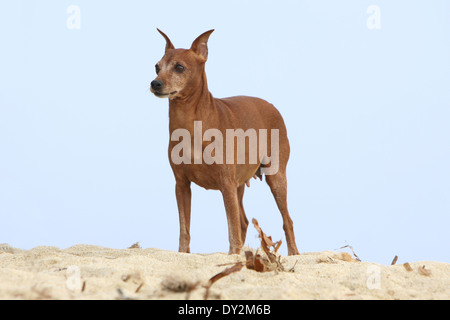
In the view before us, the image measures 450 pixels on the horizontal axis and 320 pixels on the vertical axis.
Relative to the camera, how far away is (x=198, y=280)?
12.8 feet

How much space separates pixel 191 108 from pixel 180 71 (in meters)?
0.40

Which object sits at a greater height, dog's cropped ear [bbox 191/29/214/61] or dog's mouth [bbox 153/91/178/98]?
dog's cropped ear [bbox 191/29/214/61]

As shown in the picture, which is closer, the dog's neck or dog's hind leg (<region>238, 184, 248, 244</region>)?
the dog's neck

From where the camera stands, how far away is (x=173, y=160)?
20.4 feet

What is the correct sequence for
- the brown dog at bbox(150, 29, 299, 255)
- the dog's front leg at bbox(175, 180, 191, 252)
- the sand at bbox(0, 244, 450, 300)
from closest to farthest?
the sand at bbox(0, 244, 450, 300), the brown dog at bbox(150, 29, 299, 255), the dog's front leg at bbox(175, 180, 191, 252)

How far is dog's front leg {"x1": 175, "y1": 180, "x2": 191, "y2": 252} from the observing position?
20.7 feet

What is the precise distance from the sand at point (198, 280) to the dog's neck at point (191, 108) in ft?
4.30

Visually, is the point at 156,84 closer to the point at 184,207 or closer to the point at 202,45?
the point at 202,45

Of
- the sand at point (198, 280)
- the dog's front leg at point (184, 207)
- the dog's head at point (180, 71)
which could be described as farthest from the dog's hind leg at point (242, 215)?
the dog's head at point (180, 71)

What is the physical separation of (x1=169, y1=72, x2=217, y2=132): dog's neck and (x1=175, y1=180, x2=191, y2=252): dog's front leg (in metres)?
0.59

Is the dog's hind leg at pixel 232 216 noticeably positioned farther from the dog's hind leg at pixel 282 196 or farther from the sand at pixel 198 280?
the dog's hind leg at pixel 282 196

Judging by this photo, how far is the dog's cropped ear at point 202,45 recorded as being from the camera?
602 cm

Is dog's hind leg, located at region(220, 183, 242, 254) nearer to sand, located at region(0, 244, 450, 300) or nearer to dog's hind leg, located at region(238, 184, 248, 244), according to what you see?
sand, located at region(0, 244, 450, 300)

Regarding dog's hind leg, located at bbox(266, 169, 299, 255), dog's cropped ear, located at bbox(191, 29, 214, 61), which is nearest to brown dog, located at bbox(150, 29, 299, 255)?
dog's cropped ear, located at bbox(191, 29, 214, 61)
